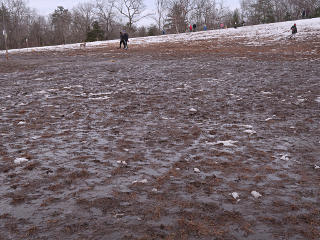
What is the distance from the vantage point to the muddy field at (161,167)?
303cm

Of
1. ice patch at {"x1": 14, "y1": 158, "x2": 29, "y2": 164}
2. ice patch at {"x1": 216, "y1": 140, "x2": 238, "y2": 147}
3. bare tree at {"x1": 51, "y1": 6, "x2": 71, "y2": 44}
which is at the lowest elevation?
ice patch at {"x1": 216, "y1": 140, "x2": 238, "y2": 147}

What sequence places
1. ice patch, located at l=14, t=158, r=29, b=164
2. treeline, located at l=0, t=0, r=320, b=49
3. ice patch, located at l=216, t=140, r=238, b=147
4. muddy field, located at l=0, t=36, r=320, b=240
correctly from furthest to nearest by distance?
treeline, located at l=0, t=0, r=320, b=49 → ice patch, located at l=216, t=140, r=238, b=147 → ice patch, located at l=14, t=158, r=29, b=164 → muddy field, located at l=0, t=36, r=320, b=240

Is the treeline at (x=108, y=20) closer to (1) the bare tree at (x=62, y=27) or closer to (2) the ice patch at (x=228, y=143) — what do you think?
(1) the bare tree at (x=62, y=27)

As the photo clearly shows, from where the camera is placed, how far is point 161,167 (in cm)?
439

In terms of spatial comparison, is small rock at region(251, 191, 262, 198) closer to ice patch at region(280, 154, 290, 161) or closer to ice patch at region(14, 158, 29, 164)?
ice patch at region(280, 154, 290, 161)

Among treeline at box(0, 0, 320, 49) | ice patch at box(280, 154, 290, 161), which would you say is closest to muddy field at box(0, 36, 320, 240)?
ice patch at box(280, 154, 290, 161)

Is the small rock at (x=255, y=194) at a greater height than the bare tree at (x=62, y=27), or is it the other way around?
the bare tree at (x=62, y=27)

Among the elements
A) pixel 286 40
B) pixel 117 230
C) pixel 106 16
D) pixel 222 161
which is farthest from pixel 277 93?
pixel 106 16

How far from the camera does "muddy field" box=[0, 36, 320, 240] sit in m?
3.03

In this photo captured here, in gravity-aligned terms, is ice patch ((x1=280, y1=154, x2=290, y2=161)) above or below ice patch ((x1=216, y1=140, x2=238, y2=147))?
below

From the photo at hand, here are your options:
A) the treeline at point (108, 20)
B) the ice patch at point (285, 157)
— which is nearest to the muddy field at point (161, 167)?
the ice patch at point (285, 157)

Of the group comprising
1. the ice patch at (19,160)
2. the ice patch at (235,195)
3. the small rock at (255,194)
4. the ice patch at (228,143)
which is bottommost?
the small rock at (255,194)

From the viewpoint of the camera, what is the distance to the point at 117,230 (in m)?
2.94

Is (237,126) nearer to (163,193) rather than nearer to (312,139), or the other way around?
(312,139)
